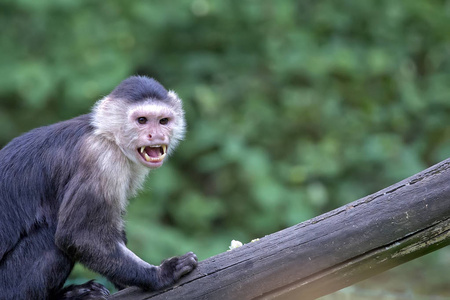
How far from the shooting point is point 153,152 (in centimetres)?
557

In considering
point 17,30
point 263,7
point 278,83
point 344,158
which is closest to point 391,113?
point 344,158

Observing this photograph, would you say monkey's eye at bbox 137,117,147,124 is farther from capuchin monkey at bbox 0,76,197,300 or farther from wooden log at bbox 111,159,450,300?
wooden log at bbox 111,159,450,300

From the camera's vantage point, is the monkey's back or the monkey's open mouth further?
the monkey's open mouth

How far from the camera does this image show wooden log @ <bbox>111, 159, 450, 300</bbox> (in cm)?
442

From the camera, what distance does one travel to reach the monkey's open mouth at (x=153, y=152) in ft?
17.9

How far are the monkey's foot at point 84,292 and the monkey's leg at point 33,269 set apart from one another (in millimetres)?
187

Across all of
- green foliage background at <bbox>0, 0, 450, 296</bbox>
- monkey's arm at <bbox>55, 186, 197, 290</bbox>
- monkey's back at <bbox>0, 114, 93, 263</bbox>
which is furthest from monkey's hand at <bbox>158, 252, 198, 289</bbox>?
green foliage background at <bbox>0, 0, 450, 296</bbox>

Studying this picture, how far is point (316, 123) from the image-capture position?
10.8m

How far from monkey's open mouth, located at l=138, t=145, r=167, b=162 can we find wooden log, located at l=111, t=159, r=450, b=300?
3.98 ft

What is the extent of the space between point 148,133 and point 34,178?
962 millimetres

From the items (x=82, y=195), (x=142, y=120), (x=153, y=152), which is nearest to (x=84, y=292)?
(x=82, y=195)

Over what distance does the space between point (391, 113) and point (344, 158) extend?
43.6 inches

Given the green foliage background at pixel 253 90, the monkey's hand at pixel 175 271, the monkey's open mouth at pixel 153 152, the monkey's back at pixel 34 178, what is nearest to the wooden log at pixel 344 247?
the monkey's hand at pixel 175 271

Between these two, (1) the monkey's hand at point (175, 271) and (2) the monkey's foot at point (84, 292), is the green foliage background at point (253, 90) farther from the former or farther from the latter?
(1) the monkey's hand at point (175, 271)
